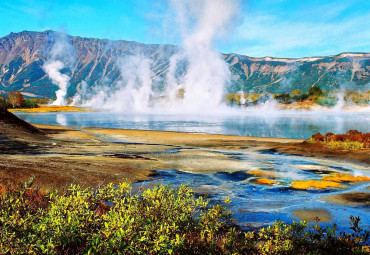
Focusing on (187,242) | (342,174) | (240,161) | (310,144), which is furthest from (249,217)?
(310,144)

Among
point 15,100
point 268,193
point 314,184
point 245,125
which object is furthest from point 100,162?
point 15,100

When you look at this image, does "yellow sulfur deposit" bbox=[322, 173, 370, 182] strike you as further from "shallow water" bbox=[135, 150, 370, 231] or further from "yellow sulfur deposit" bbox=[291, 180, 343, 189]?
"yellow sulfur deposit" bbox=[291, 180, 343, 189]

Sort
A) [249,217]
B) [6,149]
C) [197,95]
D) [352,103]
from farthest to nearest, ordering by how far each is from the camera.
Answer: [197,95], [352,103], [6,149], [249,217]

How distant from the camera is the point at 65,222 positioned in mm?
5309

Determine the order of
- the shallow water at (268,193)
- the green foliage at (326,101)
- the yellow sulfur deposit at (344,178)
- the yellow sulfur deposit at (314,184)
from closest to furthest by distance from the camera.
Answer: the shallow water at (268,193) → the yellow sulfur deposit at (314,184) → the yellow sulfur deposit at (344,178) → the green foliage at (326,101)

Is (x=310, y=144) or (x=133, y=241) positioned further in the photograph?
(x=310, y=144)

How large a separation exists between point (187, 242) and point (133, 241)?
4.30 feet

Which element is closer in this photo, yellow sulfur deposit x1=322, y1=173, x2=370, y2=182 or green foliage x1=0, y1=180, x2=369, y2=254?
green foliage x1=0, y1=180, x2=369, y2=254

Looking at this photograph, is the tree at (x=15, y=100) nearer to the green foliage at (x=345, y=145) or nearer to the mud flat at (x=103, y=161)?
the mud flat at (x=103, y=161)

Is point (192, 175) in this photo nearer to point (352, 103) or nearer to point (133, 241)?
point (133, 241)

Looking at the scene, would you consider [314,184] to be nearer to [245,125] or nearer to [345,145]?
[345,145]

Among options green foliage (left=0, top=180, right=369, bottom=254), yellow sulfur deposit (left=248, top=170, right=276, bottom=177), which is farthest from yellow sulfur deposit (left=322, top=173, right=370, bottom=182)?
green foliage (left=0, top=180, right=369, bottom=254)

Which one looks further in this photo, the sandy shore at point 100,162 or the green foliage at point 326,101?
the green foliage at point 326,101

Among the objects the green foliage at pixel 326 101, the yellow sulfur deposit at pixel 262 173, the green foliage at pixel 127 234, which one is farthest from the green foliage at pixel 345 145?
the green foliage at pixel 326 101
